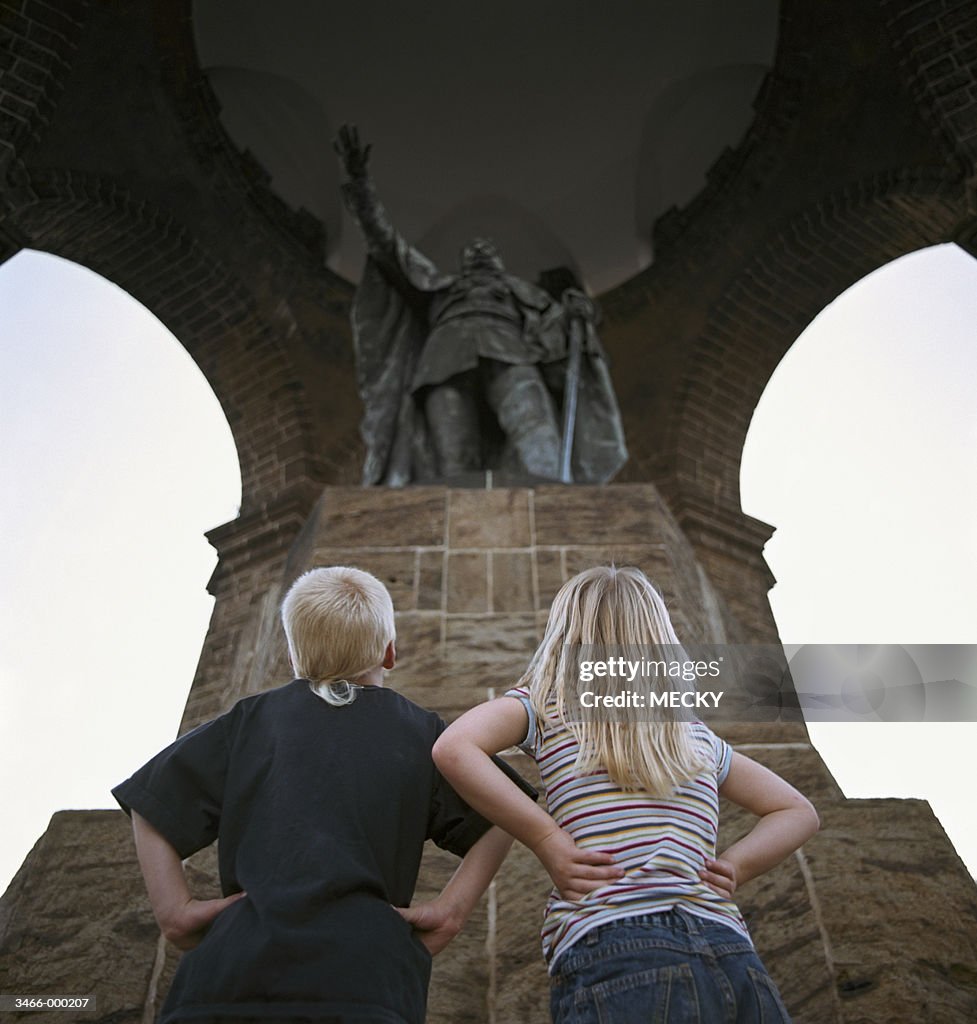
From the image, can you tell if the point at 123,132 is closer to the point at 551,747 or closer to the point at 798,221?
the point at 798,221

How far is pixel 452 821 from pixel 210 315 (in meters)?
7.29

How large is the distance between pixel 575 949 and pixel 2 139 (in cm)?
608

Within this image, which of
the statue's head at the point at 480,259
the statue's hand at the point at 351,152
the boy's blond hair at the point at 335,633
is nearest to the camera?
the boy's blond hair at the point at 335,633

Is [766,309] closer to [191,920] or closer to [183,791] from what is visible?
[183,791]

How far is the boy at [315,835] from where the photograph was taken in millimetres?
1197

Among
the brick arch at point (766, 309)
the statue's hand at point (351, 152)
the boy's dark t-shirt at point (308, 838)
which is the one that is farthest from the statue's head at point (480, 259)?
the boy's dark t-shirt at point (308, 838)

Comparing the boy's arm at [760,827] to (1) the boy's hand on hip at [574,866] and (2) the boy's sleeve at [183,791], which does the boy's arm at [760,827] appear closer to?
(1) the boy's hand on hip at [574,866]

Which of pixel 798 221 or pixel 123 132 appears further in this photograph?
pixel 798 221

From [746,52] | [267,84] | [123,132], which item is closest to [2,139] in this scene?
[123,132]

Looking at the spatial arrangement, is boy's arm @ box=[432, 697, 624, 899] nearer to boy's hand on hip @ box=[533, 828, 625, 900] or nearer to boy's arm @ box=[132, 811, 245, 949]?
boy's hand on hip @ box=[533, 828, 625, 900]

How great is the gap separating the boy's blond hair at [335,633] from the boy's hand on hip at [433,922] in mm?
362

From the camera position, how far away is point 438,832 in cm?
150

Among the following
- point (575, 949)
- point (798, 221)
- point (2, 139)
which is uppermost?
point (798, 221)

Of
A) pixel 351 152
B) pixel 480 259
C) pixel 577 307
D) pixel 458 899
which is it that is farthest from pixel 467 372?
pixel 458 899
